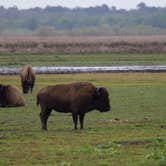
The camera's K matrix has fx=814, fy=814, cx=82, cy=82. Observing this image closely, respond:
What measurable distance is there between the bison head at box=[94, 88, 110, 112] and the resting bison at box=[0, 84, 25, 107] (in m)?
5.48

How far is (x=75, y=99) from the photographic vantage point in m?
18.9

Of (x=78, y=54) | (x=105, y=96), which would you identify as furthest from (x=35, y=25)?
(x=105, y=96)

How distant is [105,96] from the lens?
62.4 ft

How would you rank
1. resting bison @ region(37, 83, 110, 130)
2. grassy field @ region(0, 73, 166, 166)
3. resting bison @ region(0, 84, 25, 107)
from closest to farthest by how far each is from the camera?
grassy field @ region(0, 73, 166, 166)
resting bison @ region(37, 83, 110, 130)
resting bison @ region(0, 84, 25, 107)

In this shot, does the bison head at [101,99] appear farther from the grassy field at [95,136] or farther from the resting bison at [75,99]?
the grassy field at [95,136]

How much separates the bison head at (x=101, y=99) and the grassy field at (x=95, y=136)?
1.57ft

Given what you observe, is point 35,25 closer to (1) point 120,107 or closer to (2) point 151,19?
(2) point 151,19

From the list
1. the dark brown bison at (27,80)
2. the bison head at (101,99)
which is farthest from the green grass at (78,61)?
the bison head at (101,99)

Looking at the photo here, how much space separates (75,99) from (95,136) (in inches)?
85.5

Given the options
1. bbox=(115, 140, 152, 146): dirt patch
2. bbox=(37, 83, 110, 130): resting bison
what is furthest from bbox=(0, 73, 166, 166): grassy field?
bbox=(37, 83, 110, 130): resting bison

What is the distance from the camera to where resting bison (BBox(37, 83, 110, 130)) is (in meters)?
18.9

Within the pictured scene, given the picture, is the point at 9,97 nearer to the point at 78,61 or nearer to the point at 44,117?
the point at 44,117

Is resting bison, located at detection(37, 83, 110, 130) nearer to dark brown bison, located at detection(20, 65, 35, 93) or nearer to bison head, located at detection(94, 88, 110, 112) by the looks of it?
bison head, located at detection(94, 88, 110, 112)

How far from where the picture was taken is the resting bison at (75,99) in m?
18.9
